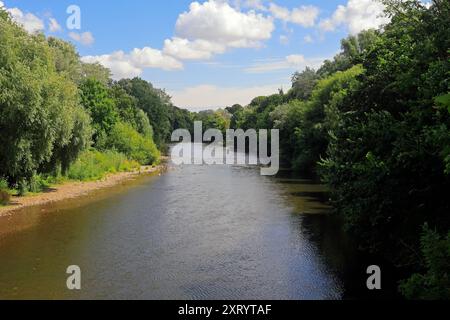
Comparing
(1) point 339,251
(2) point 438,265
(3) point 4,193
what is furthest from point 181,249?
(3) point 4,193

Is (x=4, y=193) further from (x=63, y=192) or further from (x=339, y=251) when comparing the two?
(x=339, y=251)

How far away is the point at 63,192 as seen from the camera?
3706cm

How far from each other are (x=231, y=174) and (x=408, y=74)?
36.6 meters

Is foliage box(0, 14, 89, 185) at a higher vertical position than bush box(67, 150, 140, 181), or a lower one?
higher

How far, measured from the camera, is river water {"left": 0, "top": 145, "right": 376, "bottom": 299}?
16719 millimetres

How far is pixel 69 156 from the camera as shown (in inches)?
1380

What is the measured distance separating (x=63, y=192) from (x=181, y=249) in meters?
18.5

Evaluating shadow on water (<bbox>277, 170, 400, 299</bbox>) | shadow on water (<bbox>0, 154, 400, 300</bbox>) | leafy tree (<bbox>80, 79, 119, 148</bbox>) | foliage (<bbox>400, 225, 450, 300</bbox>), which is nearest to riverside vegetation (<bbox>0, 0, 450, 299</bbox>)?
foliage (<bbox>400, 225, 450, 300</bbox>)

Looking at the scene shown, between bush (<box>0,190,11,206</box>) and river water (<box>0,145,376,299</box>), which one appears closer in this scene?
river water (<box>0,145,376,299</box>)

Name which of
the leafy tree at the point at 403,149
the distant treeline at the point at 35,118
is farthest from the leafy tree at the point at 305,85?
the leafy tree at the point at 403,149

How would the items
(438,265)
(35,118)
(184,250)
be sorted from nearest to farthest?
(438,265), (184,250), (35,118)

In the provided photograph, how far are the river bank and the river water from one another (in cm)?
110

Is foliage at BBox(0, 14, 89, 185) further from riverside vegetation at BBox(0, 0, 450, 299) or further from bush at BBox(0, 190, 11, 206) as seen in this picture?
bush at BBox(0, 190, 11, 206)

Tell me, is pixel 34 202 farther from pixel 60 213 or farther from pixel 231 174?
pixel 231 174
